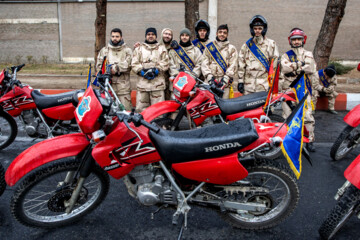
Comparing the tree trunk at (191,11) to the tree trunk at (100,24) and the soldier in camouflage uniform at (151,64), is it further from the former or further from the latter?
the soldier in camouflage uniform at (151,64)

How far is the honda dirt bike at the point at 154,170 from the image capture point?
244cm

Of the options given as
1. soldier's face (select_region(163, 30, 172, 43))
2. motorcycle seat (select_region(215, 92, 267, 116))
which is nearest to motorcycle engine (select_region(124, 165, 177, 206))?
motorcycle seat (select_region(215, 92, 267, 116))

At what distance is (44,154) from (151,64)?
123 inches

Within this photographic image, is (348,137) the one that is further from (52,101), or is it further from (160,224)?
(52,101)

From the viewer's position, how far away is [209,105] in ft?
14.2

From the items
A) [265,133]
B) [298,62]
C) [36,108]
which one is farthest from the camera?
[298,62]

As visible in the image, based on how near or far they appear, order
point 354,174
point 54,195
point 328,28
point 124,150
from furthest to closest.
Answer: point 328,28, point 54,195, point 124,150, point 354,174

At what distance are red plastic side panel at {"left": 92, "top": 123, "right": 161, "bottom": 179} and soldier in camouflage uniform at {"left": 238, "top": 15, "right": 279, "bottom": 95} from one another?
3330 mm

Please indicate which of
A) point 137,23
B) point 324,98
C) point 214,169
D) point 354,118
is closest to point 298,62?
point 354,118

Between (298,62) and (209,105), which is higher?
(298,62)

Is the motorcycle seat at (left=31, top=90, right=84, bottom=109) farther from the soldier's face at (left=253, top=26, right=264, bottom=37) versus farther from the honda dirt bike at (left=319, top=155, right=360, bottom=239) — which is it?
the honda dirt bike at (left=319, top=155, right=360, bottom=239)

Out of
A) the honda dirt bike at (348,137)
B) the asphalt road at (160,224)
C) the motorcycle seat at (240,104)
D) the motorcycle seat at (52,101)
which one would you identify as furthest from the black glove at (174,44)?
the honda dirt bike at (348,137)

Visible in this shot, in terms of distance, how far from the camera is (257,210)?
273 centimetres

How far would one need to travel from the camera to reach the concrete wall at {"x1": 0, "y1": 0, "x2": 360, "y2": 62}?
1883 centimetres
